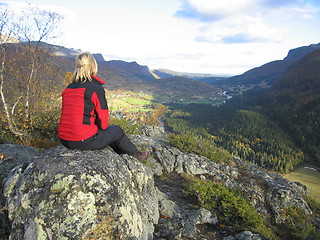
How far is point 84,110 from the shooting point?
195 inches

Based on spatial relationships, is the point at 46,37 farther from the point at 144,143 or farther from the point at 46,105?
the point at 144,143

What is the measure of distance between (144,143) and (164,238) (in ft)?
28.8

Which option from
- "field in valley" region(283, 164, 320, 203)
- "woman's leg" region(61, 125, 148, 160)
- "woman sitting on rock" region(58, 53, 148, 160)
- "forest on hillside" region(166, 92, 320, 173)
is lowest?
"field in valley" region(283, 164, 320, 203)

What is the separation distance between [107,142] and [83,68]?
2237 millimetres

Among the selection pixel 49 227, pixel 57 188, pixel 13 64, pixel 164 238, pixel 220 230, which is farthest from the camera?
pixel 13 64

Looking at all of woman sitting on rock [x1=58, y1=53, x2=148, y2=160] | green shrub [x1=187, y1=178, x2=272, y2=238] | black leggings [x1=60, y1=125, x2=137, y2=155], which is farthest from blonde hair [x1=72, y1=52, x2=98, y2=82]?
green shrub [x1=187, y1=178, x2=272, y2=238]

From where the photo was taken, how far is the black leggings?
517cm

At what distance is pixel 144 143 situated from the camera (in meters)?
14.5

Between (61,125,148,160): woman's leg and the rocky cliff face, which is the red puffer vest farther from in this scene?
the rocky cliff face

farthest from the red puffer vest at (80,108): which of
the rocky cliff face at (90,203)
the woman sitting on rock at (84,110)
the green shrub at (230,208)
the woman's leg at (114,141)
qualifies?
the green shrub at (230,208)

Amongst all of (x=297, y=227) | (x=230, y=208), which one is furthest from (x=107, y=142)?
(x=297, y=227)

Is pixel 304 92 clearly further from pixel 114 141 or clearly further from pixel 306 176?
pixel 114 141

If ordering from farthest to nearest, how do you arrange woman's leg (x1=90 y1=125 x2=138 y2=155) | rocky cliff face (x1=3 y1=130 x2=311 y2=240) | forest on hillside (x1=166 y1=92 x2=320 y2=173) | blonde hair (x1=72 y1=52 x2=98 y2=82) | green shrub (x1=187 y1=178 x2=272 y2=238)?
forest on hillside (x1=166 y1=92 x2=320 y2=173), green shrub (x1=187 y1=178 x2=272 y2=238), woman's leg (x1=90 y1=125 x2=138 y2=155), blonde hair (x1=72 y1=52 x2=98 y2=82), rocky cliff face (x1=3 y1=130 x2=311 y2=240)

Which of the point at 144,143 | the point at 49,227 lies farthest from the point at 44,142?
the point at 49,227
